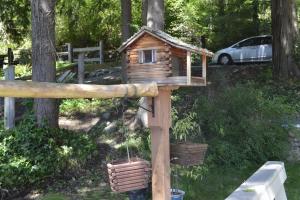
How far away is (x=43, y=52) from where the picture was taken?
8914 mm

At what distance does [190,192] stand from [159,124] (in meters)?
3.35

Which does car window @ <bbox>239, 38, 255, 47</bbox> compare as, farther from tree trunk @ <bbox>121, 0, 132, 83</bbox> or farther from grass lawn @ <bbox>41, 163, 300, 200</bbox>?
grass lawn @ <bbox>41, 163, 300, 200</bbox>

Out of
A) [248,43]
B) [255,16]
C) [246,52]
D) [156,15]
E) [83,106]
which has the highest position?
[255,16]

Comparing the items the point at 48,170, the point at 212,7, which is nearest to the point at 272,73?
the point at 48,170

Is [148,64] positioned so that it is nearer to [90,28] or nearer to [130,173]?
[130,173]

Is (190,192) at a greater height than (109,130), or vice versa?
(109,130)

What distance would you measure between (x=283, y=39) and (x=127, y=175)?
11413mm

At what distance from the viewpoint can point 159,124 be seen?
14.7 feet

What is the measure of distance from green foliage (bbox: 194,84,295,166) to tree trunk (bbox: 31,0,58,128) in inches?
116

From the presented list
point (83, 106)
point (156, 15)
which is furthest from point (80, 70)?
point (156, 15)

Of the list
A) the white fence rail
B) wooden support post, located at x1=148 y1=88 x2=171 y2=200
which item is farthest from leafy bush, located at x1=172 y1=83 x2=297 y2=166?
wooden support post, located at x1=148 y1=88 x2=171 y2=200

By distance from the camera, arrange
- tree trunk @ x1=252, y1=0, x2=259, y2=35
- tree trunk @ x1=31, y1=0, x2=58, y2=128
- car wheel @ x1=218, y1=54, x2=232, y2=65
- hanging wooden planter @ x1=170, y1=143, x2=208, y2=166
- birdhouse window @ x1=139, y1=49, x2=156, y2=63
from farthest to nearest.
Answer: tree trunk @ x1=252, y1=0, x2=259, y2=35 → car wheel @ x1=218, y1=54, x2=232, y2=65 → tree trunk @ x1=31, y1=0, x2=58, y2=128 → hanging wooden planter @ x1=170, y1=143, x2=208, y2=166 → birdhouse window @ x1=139, y1=49, x2=156, y2=63

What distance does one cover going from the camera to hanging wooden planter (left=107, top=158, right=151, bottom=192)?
4.62 m

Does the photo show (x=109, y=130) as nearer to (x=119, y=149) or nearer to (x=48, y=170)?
(x=119, y=149)
